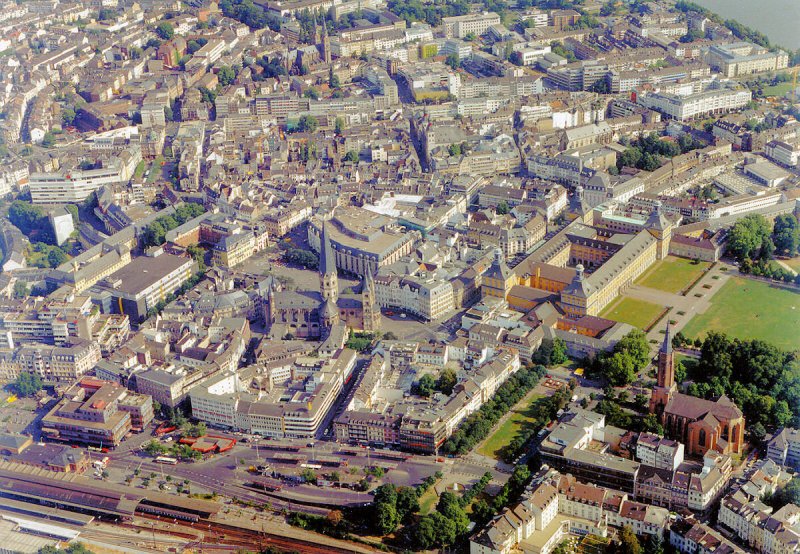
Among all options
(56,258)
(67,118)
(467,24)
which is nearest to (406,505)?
(56,258)

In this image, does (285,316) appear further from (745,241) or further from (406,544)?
(745,241)

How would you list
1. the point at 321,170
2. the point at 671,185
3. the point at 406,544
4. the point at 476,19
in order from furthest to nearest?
1. the point at 476,19
2. the point at 321,170
3. the point at 671,185
4. the point at 406,544

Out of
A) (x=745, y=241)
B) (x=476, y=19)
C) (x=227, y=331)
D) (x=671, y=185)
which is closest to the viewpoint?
(x=227, y=331)

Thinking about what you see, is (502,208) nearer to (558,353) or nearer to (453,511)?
(558,353)

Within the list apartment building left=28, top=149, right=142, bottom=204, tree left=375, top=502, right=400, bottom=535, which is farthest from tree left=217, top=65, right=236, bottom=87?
tree left=375, top=502, right=400, bottom=535

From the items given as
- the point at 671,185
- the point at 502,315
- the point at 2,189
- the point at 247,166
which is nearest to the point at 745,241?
the point at 671,185

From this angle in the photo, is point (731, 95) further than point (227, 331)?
Yes

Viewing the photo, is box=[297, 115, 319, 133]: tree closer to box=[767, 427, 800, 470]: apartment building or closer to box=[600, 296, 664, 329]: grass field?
box=[600, 296, 664, 329]: grass field
